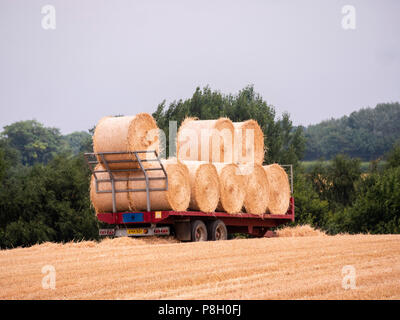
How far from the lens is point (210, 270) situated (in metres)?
11.9

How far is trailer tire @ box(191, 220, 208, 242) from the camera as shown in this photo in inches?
766

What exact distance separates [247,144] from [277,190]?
1.67m

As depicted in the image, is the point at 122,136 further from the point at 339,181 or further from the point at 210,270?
the point at 339,181

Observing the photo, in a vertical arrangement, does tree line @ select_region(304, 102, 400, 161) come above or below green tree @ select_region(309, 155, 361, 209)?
above

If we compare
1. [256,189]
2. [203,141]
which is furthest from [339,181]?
[203,141]

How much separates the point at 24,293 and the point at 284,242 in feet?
25.8

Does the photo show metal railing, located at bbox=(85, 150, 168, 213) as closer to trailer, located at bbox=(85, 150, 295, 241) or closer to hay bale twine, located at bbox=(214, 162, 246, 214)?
trailer, located at bbox=(85, 150, 295, 241)

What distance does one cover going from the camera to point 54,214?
136 feet

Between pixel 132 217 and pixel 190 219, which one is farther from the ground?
pixel 132 217

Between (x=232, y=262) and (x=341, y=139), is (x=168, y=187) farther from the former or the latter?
(x=341, y=139)

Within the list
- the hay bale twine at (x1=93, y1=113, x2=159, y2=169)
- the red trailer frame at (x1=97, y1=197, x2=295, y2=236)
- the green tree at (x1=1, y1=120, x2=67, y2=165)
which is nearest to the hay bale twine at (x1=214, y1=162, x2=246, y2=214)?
the red trailer frame at (x1=97, y1=197, x2=295, y2=236)

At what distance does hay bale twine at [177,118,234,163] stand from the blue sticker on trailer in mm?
4235
